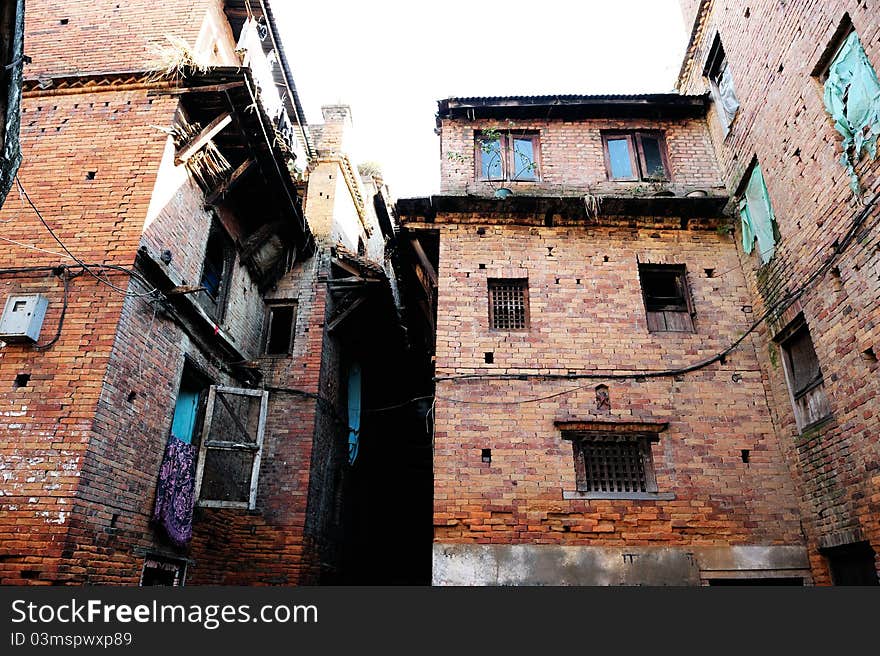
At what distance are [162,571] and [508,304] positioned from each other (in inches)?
260

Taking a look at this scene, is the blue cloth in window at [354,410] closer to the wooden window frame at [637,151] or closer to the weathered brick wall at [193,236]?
the weathered brick wall at [193,236]

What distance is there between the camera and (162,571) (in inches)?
320

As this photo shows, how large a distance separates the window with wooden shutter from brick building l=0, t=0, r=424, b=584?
37mm

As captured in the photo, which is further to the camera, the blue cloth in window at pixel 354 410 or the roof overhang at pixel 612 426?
the blue cloth in window at pixel 354 410

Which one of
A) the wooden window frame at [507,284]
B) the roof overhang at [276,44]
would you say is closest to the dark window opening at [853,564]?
the wooden window frame at [507,284]

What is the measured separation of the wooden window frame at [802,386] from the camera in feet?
24.3

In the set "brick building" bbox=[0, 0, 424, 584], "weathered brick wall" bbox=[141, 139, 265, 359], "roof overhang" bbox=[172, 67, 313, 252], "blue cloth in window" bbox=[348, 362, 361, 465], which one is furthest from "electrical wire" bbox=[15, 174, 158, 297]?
"blue cloth in window" bbox=[348, 362, 361, 465]

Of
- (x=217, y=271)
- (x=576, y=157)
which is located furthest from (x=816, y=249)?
(x=217, y=271)

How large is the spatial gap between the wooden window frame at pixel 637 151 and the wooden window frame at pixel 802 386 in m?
3.70

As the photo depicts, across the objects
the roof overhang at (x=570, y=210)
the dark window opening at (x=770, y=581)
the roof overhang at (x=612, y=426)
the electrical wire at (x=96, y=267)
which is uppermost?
the roof overhang at (x=570, y=210)

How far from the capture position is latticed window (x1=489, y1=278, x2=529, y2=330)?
9125 mm

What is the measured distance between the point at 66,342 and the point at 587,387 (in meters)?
7.16

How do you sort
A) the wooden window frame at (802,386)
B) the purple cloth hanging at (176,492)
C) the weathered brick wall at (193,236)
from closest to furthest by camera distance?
the wooden window frame at (802,386)
the purple cloth hanging at (176,492)
the weathered brick wall at (193,236)

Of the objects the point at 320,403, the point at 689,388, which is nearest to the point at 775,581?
the point at 689,388
